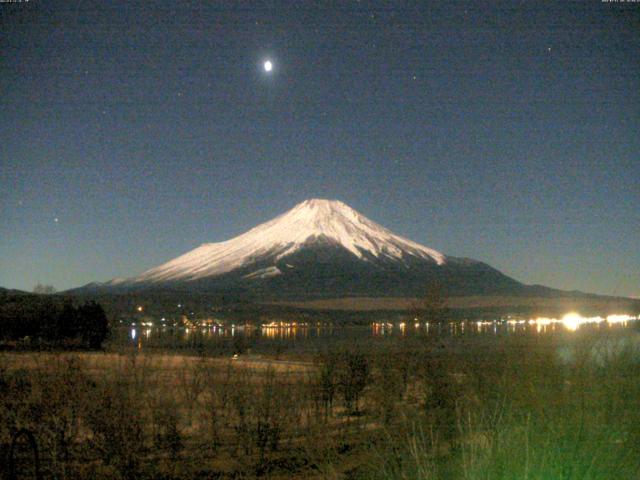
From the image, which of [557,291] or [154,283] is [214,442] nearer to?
[154,283]

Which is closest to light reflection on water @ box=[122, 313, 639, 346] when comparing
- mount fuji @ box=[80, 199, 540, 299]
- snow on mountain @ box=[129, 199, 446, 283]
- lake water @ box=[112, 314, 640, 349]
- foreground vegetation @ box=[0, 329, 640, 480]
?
lake water @ box=[112, 314, 640, 349]

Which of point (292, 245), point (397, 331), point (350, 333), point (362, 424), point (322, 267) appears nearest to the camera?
point (362, 424)

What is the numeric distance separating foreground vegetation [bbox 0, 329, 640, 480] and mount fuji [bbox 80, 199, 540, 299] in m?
131

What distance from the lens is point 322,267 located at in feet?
553

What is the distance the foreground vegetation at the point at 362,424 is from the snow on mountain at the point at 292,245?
147 m

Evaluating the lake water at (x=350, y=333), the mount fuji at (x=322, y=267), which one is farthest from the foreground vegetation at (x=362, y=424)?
the mount fuji at (x=322, y=267)

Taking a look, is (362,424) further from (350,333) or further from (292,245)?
(292,245)

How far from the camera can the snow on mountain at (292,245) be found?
17050cm

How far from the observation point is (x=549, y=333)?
1048 cm

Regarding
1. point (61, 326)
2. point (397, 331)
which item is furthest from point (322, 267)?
point (61, 326)

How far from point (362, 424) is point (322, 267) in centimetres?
15608

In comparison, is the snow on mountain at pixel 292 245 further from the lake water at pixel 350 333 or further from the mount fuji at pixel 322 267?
the lake water at pixel 350 333

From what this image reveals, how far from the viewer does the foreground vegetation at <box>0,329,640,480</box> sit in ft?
15.0

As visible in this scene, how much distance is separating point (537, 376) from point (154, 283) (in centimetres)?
16248
